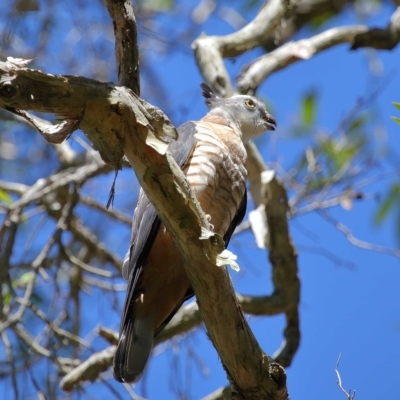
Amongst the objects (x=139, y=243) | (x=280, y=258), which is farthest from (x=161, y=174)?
(x=280, y=258)

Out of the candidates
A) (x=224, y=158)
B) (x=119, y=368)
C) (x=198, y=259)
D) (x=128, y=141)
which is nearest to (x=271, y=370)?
(x=198, y=259)

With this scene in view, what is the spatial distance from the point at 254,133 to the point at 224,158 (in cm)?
112

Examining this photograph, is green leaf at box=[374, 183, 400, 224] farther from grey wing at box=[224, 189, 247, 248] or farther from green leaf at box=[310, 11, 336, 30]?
green leaf at box=[310, 11, 336, 30]

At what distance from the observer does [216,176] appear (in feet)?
12.0

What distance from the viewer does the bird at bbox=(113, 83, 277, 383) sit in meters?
3.31

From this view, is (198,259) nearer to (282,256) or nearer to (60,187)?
(282,256)

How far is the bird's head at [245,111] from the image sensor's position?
15.2 feet

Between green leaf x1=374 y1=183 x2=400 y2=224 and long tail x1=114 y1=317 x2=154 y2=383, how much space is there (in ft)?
7.35

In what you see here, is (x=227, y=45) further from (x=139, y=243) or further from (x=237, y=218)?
(x=139, y=243)

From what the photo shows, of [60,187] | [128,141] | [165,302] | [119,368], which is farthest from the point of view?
[60,187]

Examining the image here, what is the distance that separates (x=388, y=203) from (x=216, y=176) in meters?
1.82

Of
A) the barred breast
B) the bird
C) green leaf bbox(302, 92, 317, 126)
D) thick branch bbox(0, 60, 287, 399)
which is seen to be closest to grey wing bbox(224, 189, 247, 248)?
the bird

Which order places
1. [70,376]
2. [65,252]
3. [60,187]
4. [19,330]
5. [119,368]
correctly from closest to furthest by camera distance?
[119,368] < [70,376] < [19,330] < [65,252] < [60,187]

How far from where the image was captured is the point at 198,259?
2588mm
